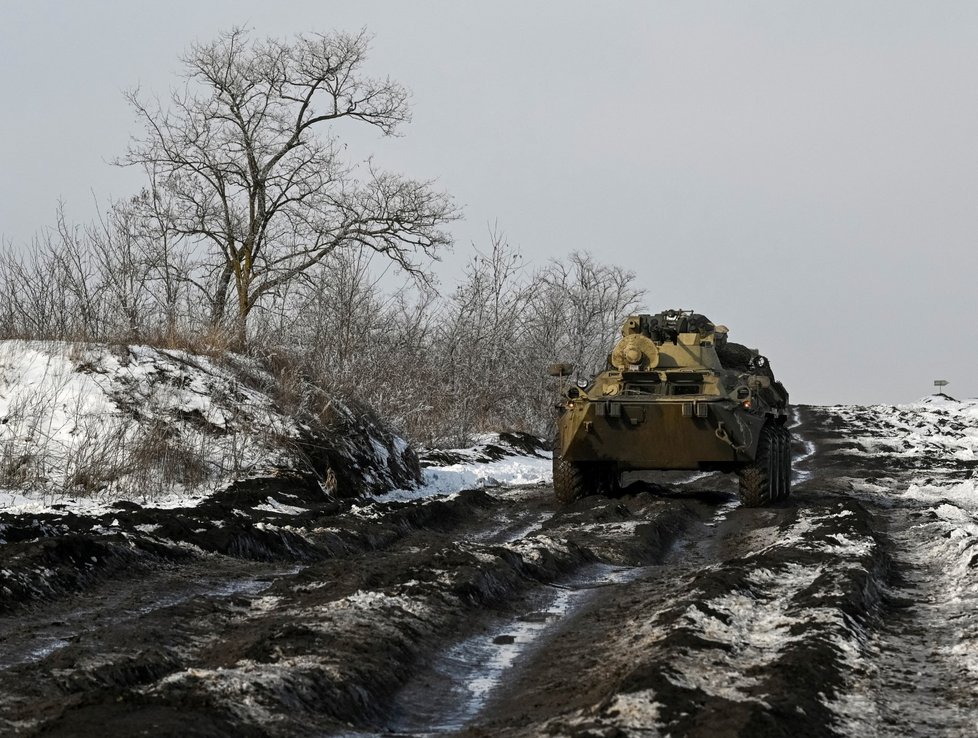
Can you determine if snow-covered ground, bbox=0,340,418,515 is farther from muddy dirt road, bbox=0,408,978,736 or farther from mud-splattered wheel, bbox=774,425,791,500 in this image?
mud-splattered wheel, bbox=774,425,791,500

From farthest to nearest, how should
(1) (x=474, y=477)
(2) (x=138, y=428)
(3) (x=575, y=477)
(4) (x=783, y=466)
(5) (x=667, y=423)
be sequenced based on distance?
(1) (x=474, y=477) < (4) (x=783, y=466) < (3) (x=575, y=477) < (5) (x=667, y=423) < (2) (x=138, y=428)

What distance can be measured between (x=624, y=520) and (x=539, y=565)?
3.79 m

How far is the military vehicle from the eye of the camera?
14.8 m

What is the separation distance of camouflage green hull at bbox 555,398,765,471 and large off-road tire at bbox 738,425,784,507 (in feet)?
0.55

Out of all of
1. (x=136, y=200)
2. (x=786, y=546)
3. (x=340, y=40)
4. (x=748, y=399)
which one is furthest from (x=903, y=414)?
(x=786, y=546)

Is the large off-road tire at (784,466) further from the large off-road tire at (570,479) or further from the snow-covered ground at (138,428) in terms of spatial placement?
the snow-covered ground at (138,428)

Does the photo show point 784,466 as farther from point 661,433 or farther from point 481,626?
point 481,626

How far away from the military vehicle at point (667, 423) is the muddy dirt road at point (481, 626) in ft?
6.64

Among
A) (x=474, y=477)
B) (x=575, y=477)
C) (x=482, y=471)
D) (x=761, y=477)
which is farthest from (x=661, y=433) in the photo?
(x=482, y=471)

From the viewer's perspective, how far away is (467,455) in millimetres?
22312

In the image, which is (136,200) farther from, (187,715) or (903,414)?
(903,414)

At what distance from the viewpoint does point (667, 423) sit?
1481 cm

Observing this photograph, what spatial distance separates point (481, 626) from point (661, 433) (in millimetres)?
7930

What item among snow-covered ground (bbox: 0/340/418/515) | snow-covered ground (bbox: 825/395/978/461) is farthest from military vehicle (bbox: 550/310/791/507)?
snow-covered ground (bbox: 825/395/978/461)
